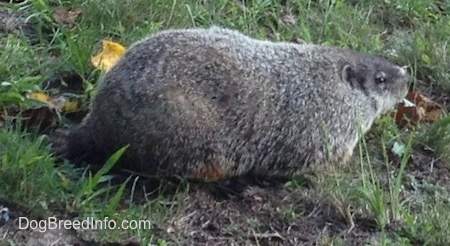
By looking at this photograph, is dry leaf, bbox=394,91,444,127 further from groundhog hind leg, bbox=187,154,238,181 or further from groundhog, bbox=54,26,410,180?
groundhog hind leg, bbox=187,154,238,181

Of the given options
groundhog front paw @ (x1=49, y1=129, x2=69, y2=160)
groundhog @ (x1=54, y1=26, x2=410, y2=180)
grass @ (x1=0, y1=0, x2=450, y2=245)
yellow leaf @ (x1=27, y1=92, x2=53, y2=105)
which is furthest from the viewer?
yellow leaf @ (x1=27, y1=92, x2=53, y2=105)

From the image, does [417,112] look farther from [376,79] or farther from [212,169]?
[212,169]

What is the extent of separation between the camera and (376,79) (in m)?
4.86

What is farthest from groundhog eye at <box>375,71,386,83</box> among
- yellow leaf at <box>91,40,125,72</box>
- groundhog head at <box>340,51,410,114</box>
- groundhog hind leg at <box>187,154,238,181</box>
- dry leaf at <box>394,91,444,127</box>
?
yellow leaf at <box>91,40,125,72</box>

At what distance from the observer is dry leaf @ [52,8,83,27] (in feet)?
17.2

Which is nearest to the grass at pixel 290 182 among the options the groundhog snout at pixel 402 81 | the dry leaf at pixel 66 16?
the dry leaf at pixel 66 16

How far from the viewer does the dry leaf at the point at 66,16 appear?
5246 millimetres

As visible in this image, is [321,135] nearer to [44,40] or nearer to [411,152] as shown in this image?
[411,152]

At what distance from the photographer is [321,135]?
446 centimetres

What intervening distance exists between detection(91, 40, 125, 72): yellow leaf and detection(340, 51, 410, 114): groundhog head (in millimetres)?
1091

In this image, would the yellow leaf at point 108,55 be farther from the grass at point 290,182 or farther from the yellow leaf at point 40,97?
the yellow leaf at point 40,97

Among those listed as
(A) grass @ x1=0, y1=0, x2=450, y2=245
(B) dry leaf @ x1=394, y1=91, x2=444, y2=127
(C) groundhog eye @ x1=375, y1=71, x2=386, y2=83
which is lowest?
(B) dry leaf @ x1=394, y1=91, x2=444, y2=127

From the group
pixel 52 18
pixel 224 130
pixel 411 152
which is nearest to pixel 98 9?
pixel 52 18

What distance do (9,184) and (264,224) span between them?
39.8 inches
